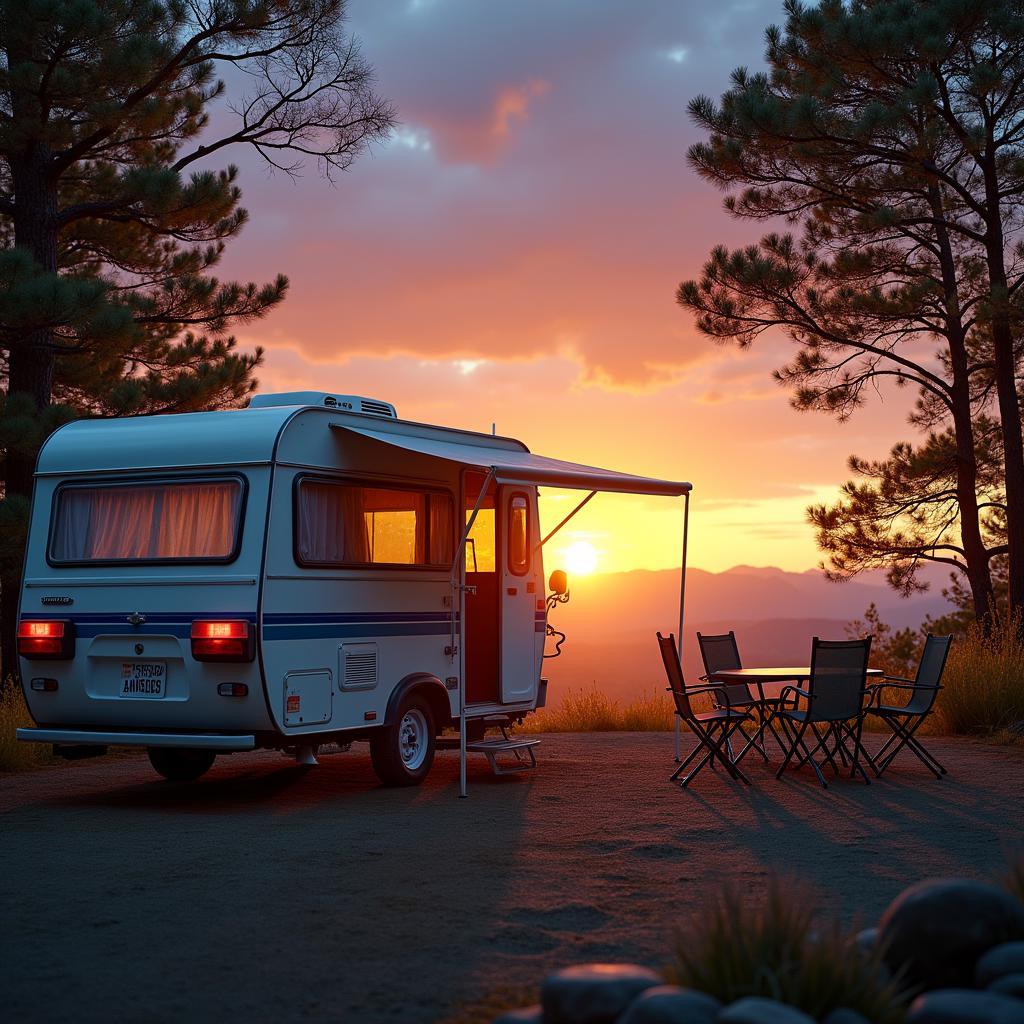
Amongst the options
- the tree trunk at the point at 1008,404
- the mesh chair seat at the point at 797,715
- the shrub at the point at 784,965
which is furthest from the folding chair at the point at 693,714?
the tree trunk at the point at 1008,404

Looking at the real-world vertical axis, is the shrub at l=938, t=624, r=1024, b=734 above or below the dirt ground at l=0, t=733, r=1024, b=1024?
above

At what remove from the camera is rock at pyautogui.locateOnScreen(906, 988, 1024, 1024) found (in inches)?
142

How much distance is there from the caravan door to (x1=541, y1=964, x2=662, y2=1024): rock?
24.1 ft

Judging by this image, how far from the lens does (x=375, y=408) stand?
1054 centimetres

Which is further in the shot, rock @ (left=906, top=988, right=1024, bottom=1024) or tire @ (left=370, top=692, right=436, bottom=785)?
tire @ (left=370, top=692, right=436, bottom=785)

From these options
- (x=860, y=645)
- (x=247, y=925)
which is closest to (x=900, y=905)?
(x=247, y=925)

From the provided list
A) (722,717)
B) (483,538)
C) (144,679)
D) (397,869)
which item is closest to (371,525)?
(483,538)

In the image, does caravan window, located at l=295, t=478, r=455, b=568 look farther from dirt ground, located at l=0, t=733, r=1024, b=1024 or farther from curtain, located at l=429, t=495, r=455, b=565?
dirt ground, located at l=0, t=733, r=1024, b=1024

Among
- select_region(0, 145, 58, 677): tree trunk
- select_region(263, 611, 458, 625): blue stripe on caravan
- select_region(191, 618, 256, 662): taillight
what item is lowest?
select_region(191, 618, 256, 662): taillight

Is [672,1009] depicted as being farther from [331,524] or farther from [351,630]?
[331,524]

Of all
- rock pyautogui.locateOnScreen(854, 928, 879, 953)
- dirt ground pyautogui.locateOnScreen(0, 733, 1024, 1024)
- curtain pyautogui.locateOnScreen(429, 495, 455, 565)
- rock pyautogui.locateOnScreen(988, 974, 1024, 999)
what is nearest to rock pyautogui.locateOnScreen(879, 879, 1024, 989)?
rock pyautogui.locateOnScreen(854, 928, 879, 953)

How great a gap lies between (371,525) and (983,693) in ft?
23.7

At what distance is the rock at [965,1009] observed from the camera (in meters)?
3.60

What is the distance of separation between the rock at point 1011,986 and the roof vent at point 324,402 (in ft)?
21.9
